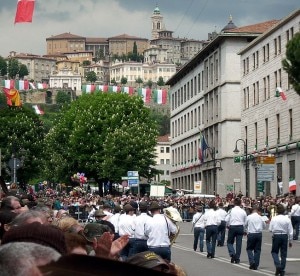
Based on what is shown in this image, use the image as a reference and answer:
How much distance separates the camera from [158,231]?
64.8ft

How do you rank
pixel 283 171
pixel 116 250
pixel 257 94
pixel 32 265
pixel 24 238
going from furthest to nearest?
pixel 257 94, pixel 283 171, pixel 116 250, pixel 24 238, pixel 32 265

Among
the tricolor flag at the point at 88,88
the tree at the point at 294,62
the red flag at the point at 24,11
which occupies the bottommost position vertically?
the red flag at the point at 24,11

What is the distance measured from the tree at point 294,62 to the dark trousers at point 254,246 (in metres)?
27.9

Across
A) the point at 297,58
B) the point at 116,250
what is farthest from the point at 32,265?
the point at 297,58

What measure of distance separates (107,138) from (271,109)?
73.2 ft

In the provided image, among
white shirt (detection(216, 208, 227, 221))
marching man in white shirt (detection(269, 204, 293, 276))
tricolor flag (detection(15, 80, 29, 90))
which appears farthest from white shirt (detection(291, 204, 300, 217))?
tricolor flag (detection(15, 80, 29, 90))

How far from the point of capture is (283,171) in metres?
74.8

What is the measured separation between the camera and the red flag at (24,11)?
2742cm

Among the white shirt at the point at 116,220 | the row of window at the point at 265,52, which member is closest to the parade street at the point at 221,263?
the white shirt at the point at 116,220

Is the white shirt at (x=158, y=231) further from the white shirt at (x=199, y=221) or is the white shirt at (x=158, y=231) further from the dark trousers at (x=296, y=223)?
the dark trousers at (x=296, y=223)

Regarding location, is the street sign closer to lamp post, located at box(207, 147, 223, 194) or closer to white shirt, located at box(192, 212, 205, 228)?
lamp post, located at box(207, 147, 223, 194)

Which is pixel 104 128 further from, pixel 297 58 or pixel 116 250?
pixel 116 250

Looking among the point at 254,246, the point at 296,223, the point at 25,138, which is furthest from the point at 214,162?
the point at 254,246

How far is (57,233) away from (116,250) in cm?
272
